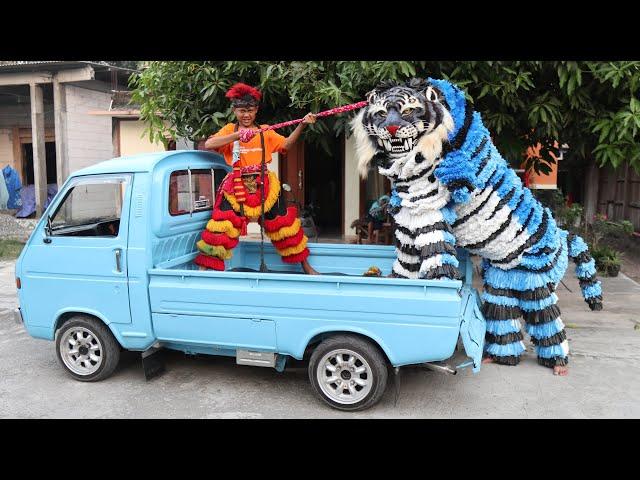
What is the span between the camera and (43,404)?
156 inches

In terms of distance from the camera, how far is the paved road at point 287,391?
3775mm

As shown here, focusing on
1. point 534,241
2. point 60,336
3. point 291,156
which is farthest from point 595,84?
point 291,156

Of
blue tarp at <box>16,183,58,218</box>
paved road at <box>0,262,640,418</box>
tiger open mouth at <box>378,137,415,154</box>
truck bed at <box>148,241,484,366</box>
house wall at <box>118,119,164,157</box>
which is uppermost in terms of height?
house wall at <box>118,119,164,157</box>

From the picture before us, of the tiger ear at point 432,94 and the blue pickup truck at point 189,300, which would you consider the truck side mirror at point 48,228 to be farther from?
the tiger ear at point 432,94

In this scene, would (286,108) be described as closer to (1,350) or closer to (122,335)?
(122,335)

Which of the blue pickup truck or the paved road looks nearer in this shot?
the blue pickup truck

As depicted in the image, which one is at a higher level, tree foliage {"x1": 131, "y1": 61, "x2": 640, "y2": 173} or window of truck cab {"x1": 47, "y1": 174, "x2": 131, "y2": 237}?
tree foliage {"x1": 131, "y1": 61, "x2": 640, "y2": 173}

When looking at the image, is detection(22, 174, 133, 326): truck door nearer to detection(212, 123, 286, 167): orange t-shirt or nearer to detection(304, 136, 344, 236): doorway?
detection(212, 123, 286, 167): orange t-shirt

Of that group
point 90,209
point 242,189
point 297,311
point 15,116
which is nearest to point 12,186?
point 15,116

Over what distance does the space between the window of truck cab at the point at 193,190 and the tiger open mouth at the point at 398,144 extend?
5.28ft

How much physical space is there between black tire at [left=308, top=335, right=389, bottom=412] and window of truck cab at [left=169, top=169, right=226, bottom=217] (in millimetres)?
1618

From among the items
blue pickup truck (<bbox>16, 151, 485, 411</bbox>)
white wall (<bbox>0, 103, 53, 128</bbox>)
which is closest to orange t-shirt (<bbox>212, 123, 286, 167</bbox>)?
blue pickup truck (<bbox>16, 151, 485, 411</bbox>)

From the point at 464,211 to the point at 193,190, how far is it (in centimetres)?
221

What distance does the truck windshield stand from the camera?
13.9 feet
